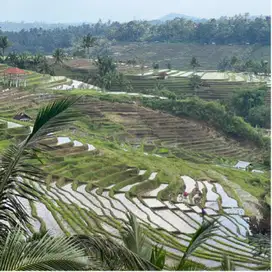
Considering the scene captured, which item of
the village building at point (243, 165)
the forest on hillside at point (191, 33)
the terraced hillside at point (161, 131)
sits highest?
the forest on hillside at point (191, 33)

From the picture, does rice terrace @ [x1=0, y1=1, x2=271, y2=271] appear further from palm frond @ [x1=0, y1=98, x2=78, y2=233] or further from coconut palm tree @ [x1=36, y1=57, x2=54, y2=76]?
coconut palm tree @ [x1=36, y1=57, x2=54, y2=76]

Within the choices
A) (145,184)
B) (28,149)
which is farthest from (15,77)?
(28,149)

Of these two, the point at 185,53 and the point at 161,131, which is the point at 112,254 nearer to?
the point at 161,131

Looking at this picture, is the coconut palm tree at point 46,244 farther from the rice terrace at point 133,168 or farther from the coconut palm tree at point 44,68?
the coconut palm tree at point 44,68

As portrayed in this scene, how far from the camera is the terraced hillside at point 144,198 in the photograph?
9.64 meters

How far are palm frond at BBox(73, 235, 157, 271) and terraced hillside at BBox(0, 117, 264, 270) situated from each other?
5.77m

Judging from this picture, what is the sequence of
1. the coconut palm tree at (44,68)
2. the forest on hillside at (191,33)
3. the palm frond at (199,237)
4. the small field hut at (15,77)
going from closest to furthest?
the palm frond at (199,237) < the small field hut at (15,77) < the coconut palm tree at (44,68) < the forest on hillside at (191,33)

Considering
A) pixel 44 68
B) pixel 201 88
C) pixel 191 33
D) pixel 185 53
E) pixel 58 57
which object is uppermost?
pixel 191 33

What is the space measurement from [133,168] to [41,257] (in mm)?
13098

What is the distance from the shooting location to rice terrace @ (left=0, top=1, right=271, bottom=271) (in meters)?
2.41

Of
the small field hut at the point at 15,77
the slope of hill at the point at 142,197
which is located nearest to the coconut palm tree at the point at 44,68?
the small field hut at the point at 15,77

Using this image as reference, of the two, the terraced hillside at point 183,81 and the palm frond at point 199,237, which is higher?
the palm frond at point 199,237

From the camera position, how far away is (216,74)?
1663 inches

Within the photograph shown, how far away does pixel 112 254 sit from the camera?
91.2 inches
